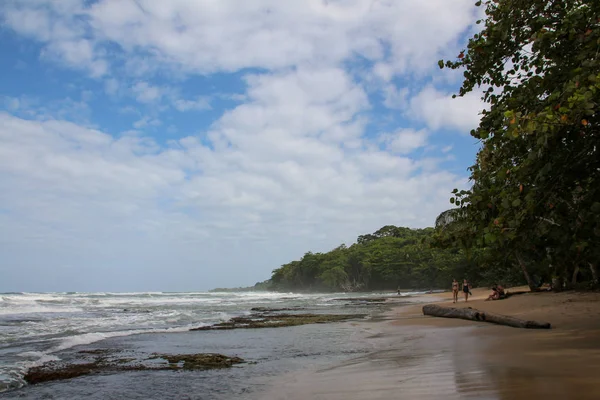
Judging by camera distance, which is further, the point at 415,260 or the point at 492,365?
the point at 415,260

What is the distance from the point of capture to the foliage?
5363 millimetres

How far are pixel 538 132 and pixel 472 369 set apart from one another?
3213 mm

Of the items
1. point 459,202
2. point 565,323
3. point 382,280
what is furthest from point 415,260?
point 459,202

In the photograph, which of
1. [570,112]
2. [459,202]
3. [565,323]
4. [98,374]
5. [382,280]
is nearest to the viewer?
[570,112]

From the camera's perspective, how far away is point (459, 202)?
288 inches

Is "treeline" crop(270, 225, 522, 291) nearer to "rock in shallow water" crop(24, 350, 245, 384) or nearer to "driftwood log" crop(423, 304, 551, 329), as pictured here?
"driftwood log" crop(423, 304, 551, 329)

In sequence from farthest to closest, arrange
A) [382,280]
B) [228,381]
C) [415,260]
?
[382,280] < [415,260] < [228,381]

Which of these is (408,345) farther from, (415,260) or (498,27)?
(415,260)

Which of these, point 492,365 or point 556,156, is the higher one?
point 556,156

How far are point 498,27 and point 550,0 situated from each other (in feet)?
3.72

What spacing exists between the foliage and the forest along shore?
161 centimetres

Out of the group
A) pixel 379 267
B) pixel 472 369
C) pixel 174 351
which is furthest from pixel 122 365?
pixel 379 267

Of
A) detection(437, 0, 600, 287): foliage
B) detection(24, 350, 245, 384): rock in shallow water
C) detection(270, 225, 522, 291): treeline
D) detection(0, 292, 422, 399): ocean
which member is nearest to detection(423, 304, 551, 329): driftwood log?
detection(437, 0, 600, 287): foliage

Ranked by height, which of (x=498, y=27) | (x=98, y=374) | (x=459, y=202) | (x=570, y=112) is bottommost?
(x=98, y=374)
